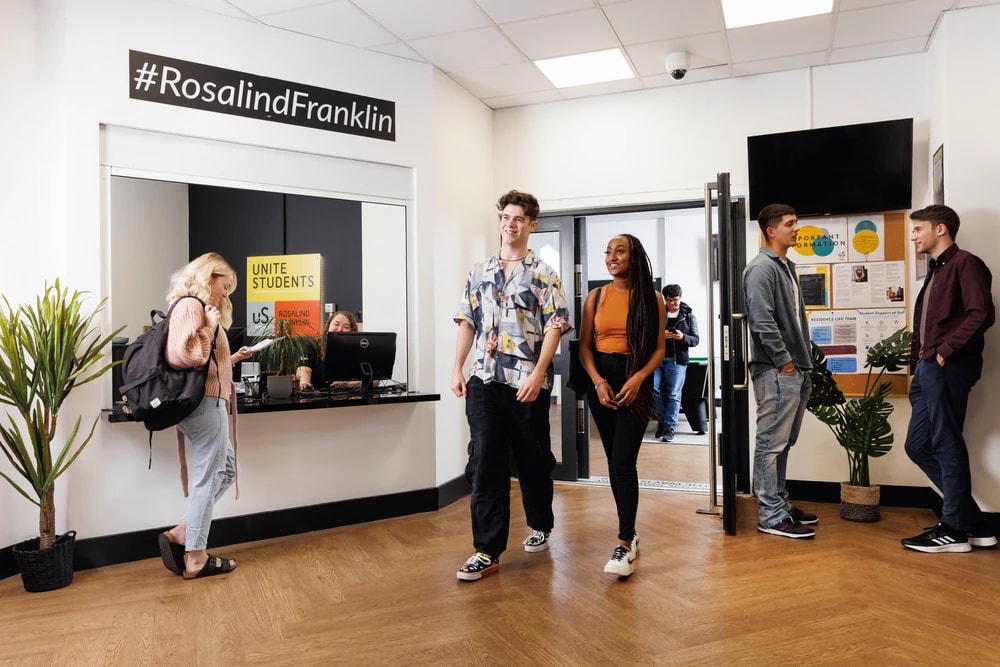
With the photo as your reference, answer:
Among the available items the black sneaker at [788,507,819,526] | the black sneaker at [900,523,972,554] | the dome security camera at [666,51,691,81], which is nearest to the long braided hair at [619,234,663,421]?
the black sneaker at [788,507,819,526]

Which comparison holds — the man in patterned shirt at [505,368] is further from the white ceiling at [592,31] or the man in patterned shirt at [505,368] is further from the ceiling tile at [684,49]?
the ceiling tile at [684,49]

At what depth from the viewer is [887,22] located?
4023 millimetres

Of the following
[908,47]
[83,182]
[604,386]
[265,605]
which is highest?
[908,47]

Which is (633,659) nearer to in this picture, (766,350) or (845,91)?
(766,350)

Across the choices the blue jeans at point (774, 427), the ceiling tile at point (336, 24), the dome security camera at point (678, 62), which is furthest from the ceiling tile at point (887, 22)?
the ceiling tile at point (336, 24)

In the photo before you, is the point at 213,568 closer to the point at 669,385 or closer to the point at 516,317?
the point at 516,317

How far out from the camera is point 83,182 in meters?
3.38

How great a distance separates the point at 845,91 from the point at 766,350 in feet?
6.90

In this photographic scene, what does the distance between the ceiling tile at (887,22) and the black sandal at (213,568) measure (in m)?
4.39

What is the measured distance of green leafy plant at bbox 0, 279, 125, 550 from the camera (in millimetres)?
3033

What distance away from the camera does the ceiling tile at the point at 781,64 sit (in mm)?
4547

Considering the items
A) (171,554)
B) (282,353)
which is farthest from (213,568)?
(282,353)

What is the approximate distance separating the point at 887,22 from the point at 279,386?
4081 mm

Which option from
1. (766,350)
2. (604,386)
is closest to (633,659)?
(604,386)
